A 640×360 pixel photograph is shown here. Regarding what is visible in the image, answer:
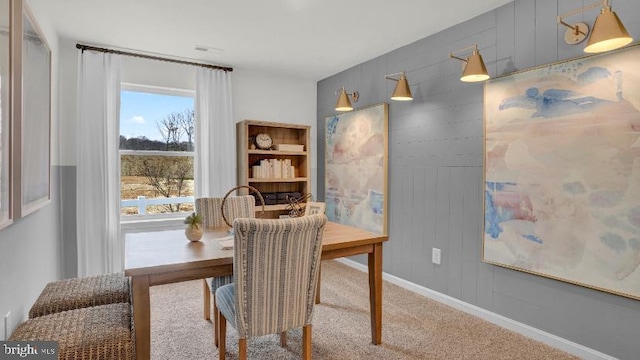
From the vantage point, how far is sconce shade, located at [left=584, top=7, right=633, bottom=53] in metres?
1.63

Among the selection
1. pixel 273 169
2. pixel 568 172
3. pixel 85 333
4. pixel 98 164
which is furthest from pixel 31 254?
pixel 568 172

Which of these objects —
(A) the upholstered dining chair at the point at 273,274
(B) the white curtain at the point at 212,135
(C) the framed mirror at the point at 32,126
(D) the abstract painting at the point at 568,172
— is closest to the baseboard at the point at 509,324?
(D) the abstract painting at the point at 568,172

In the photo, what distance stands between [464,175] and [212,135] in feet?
8.82

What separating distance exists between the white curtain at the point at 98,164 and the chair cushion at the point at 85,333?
190cm

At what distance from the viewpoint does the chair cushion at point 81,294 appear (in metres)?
1.80

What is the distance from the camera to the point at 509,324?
2.54 m

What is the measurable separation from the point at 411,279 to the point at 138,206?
2.98 m

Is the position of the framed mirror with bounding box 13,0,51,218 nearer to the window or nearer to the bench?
the bench

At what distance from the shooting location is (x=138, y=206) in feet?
12.4

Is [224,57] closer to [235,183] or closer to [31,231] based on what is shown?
[235,183]

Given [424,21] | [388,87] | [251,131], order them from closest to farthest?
[424,21] < [388,87] < [251,131]

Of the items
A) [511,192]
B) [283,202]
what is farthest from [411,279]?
[283,202]

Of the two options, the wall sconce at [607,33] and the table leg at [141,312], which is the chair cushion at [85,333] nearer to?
the table leg at [141,312]

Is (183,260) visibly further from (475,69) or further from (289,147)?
(289,147)
